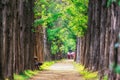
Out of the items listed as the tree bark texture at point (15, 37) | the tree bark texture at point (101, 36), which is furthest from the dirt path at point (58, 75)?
the tree bark texture at point (101, 36)

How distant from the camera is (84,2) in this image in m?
36.3

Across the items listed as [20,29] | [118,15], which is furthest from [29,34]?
[118,15]

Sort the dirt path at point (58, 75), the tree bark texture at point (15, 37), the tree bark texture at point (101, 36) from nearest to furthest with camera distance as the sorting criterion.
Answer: the tree bark texture at point (15, 37) → the tree bark texture at point (101, 36) → the dirt path at point (58, 75)

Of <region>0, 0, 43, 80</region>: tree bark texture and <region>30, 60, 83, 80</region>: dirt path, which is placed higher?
<region>0, 0, 43, 80</region>: tree bark texture

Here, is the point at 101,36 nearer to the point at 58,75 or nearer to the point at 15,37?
the point at 15,37

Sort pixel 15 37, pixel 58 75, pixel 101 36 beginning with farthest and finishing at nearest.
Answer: pixel 58 75 < pixel 15 37 < pixel 101 36

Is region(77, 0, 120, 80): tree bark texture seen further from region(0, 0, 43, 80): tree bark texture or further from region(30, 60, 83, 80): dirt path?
region(0, 0, 43, 80): tree bark texture

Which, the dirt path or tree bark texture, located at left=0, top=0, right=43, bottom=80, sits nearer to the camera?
tree bark texture, located at left=0, top=0, right=43, bottom=80

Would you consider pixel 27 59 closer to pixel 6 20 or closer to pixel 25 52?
pixel 25 52

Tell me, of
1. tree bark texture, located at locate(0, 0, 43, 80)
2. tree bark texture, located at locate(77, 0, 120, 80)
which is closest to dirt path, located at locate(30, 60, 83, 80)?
tree bark texture, located at locate(0, 0, 43, 80)

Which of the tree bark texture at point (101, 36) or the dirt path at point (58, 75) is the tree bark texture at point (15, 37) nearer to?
the dirt path at point (58, 75)

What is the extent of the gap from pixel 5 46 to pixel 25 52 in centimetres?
1042

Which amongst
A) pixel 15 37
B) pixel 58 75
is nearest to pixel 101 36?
pixel 15 37

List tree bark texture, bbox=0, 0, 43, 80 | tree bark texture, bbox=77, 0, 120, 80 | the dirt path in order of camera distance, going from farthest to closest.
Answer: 1. the dirt path
2. tree bark texture, bbox=77, 0, 120, 80
3. tree bark texture, bbox=0, 0, 43, 80
